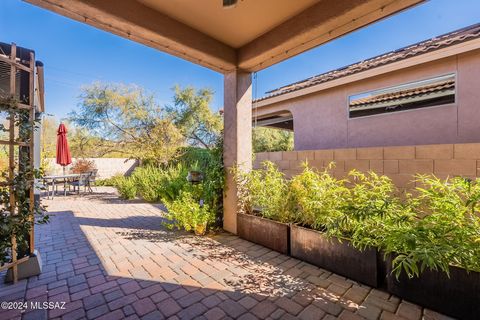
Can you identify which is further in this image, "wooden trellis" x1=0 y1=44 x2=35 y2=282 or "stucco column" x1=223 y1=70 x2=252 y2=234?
"stucco column" x1=223 y1=70 x2=252 y2=234

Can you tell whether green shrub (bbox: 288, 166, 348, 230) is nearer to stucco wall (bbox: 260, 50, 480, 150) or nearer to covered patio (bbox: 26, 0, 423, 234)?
covered patio (bbox: 26, 0, 423, 234)

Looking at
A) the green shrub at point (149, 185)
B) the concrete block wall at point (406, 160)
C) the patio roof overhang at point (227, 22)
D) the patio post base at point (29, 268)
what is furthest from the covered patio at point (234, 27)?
the green shrub at point (149, 185)

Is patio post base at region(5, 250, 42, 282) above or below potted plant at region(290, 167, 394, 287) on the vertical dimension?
below

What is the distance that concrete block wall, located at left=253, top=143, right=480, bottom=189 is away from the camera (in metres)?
2.94

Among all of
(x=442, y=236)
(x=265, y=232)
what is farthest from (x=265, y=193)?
(x=442, y=236)

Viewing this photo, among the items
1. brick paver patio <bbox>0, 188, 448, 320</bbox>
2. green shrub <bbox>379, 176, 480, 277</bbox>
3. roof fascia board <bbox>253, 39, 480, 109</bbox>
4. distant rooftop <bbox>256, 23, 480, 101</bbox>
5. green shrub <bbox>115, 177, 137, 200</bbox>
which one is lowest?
brick paver patio <bbox>0, 188, 448, 320</bbox>

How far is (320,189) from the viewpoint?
300 centimetres

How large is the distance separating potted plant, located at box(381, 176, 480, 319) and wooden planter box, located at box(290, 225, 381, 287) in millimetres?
244

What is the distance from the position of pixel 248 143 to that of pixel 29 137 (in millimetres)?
3116

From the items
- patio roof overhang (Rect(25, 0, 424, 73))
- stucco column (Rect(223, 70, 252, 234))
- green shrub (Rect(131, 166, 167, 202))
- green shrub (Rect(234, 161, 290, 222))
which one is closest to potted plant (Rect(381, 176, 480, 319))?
green shrub (Rect(234, 161, 290, 222))

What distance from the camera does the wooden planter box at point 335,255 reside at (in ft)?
7.94

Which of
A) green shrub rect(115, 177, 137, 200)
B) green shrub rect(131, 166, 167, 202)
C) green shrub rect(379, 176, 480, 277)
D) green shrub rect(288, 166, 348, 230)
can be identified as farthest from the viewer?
green shrub rect(115, 177, 137, 200)

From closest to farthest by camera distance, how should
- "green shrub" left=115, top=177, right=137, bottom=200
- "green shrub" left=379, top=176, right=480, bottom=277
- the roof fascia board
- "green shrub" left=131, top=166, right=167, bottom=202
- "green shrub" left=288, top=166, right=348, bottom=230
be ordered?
1. "green shrub" left=379, top=176, right=480, bottom=277
2. "green shrub" left=288, top=166, right=348, bottom=230
3. the roof fascia board
4. "green shrub" left=131, top=166, right=167, bottom=202
5. "green shrub" left=115, top=177, right=137, bottom=200

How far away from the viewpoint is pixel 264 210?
373cm
